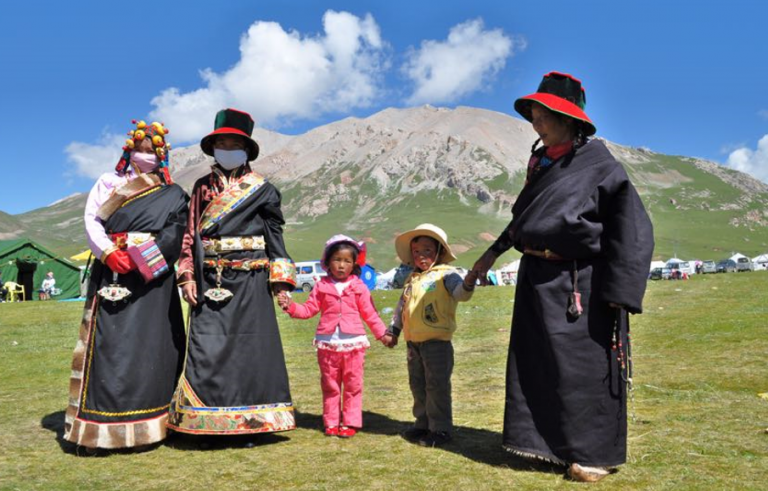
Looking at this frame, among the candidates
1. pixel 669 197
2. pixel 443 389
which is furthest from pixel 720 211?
pixel 443 389

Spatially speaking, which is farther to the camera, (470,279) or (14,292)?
(14,292)

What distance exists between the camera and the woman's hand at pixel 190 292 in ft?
17.6

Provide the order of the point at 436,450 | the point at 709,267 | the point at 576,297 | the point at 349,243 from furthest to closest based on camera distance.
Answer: the point at 709,267 < the point at 349,243 < the point at 436,450 < the point at 576,297

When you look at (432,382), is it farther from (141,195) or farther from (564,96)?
(141,195)

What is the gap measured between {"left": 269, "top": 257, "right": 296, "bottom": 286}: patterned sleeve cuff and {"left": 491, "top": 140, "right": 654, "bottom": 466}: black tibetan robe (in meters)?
2.19

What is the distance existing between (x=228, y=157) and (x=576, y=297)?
129 inches

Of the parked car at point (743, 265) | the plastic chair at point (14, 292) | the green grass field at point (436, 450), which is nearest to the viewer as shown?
the green grass field at point (436, 450)

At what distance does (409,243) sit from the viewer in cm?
574

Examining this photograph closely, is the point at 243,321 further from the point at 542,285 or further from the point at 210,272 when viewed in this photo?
the point at 542,285

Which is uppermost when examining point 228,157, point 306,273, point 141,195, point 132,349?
point 306,273

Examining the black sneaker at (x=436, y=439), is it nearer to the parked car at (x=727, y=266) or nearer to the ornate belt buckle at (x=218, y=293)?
the ornate belt buckle at (x=218, y=293)

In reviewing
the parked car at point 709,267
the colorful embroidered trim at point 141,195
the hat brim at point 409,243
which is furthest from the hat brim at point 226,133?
the parked car at point 709,267

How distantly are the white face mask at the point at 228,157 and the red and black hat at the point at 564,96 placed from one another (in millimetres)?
2604

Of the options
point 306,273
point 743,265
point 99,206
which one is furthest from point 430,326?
point 743,265
